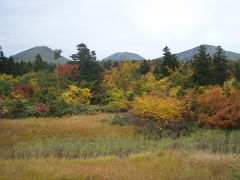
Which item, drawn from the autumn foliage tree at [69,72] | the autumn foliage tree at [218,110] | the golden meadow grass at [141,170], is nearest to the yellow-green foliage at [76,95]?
the autumn foliage tree at [69,72]

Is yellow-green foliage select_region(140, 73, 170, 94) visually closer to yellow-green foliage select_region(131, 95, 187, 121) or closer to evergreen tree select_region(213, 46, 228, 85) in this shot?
yellow-green foliage select_region(131, 95, 187, 121)

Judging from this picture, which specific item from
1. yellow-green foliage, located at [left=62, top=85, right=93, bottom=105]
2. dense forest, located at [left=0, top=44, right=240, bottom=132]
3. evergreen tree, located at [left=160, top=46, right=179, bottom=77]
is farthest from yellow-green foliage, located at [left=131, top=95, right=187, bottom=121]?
evergreen tree, located at [left=160, top=46, right=179, bottom=77]

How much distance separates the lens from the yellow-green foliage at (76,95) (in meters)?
38.8

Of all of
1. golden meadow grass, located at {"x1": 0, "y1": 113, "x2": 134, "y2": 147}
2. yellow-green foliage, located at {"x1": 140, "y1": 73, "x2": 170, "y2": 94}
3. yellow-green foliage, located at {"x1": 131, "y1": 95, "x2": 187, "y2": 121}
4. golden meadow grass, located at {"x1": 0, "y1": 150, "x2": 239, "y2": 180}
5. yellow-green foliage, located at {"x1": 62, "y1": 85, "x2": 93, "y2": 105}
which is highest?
yellow-green foliage, located at {"x1": 140, "y1": 73, "x2": 170, "y2": 94}

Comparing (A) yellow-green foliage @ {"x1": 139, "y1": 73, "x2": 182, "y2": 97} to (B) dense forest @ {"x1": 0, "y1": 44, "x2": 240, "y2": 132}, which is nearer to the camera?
(B) dense forest @ {"x1": 0, "y1": 44, "x2": 240, "y2": 132}

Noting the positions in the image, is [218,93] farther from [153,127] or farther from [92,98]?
[92,98]

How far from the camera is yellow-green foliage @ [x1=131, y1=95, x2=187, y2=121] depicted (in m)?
28.5

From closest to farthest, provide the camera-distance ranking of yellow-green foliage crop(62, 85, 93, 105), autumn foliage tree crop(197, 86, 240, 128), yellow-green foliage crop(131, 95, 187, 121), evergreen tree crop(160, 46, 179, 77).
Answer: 1. autumn foliage tree crop(197, 86, 240, 128)
2. yellow-green foliage crop(131, 95, 187, 121)
3. yellow-green foliage crop(62, 85, 93, 105)
4. evergreen tree crop(160, 46, 179, 77)

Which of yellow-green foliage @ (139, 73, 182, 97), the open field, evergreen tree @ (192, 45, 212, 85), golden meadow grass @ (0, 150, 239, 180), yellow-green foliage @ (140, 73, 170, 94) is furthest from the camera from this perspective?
evergreen tree @ (192, 45, 212, 85)

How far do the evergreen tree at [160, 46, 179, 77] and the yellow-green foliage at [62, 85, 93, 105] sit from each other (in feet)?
47.5

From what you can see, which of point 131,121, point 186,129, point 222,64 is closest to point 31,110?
point 131,121

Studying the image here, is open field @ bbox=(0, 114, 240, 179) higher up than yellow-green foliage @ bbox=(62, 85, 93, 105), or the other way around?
yellow-green foliage @ bbox=(62, 85, 93, 105)

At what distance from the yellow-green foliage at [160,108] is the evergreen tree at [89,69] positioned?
53.6ft

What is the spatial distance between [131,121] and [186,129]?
5.33 m
